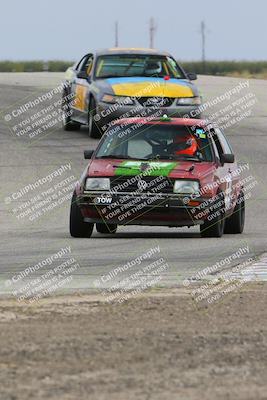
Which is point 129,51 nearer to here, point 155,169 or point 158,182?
point 155,169

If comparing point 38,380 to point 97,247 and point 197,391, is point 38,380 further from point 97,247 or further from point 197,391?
point 97,247

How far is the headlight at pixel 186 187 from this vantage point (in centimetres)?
1475

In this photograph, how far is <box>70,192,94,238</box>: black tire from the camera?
14891mm

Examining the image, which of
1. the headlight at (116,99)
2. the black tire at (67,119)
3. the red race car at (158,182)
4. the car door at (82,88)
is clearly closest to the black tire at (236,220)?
the red race car at (158,182)

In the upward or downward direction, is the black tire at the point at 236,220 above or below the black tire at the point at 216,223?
below

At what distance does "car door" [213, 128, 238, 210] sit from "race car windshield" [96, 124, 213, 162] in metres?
0.21

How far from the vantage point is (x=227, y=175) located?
15625mm

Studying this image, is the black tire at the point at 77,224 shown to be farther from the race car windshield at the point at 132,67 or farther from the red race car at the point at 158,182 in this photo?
the race car windshield at the point at 132,67

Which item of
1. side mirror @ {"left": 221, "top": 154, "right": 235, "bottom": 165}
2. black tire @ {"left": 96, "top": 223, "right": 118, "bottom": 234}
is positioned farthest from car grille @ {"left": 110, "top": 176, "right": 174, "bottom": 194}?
black tire @ {"left": 96, "top": 223, "right": 118, "bottom": 234}

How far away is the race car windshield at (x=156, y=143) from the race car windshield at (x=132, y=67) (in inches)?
372

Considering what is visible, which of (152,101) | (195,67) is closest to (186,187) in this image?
(152,101)

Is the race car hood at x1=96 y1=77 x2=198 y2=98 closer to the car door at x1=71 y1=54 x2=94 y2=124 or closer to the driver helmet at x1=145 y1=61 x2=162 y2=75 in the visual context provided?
the driver helmet at x1=145 y1=61 x2=162 y2=75

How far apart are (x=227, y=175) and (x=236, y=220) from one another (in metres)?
0.59

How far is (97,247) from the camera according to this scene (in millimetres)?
13742
